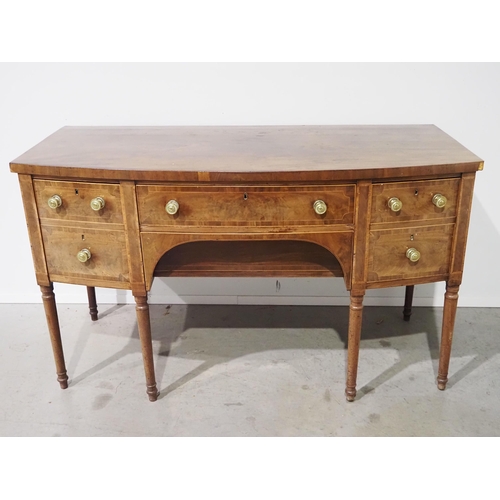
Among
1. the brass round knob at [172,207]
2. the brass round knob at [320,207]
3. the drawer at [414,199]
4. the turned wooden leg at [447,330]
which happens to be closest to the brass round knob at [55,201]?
the brass round knob at [172,207]

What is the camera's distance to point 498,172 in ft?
9.19

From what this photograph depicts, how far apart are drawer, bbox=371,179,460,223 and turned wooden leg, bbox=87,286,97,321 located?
1501 millimetres

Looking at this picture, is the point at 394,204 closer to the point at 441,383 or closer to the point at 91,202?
the point at 441,383

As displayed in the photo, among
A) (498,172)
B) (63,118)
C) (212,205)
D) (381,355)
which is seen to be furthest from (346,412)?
(63,118)

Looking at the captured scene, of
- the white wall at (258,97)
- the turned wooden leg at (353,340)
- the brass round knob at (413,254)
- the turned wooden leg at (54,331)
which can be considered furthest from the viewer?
the white wall at (258,97)

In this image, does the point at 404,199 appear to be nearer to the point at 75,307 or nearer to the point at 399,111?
the point at 399,111

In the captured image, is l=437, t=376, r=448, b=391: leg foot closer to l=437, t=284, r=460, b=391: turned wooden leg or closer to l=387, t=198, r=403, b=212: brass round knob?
l=437, t=284, r=460, b=391: turned wooden leg

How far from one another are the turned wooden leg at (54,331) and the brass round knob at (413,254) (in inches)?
53.9

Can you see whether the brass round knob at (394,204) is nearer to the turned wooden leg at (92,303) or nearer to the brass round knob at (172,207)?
the brass round knob at (172,207)

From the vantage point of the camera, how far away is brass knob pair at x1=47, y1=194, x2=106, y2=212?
2.06 meters

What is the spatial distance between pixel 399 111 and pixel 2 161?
6.26ft

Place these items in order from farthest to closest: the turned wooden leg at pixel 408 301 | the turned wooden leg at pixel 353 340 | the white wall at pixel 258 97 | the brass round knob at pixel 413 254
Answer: the turned wooden leg at pixel 408 301 → the white wall at pixel 258 97 → the turned wooden leg at pixel 353 340 → the brass round knob at pixel 413 254

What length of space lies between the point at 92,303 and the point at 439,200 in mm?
1736

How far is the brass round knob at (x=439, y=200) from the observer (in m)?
2.06
